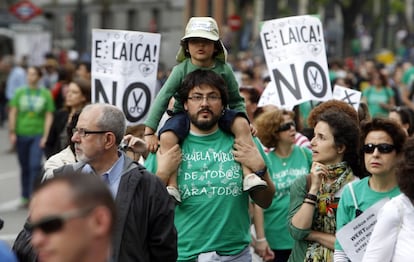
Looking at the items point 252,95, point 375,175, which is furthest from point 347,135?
point 252,95

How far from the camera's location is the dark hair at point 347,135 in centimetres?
698

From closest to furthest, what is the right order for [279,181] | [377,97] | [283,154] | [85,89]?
[279,181]
[283,154]
[85,89]
[377,97]

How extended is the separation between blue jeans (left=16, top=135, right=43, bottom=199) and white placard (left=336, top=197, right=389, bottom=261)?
9867 millimetres

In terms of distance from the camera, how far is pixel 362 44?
54.2 meters

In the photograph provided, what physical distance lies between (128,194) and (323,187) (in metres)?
1.50

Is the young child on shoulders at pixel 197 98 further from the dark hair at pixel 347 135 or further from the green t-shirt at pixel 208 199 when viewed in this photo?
the dark hair at pixel 347 135

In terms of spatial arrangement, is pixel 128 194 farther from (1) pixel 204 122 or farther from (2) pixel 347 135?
(2) pixel 347 135

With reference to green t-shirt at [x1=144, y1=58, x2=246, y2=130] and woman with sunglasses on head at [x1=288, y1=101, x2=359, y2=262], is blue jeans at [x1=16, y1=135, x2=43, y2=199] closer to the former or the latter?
green t-shirt at [x1=144, y1=58, x2=246, y2=130]

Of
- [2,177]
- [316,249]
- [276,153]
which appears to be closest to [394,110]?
[276,153]

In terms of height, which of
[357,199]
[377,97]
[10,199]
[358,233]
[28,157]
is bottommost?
[10,199]

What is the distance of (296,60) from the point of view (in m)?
9.90

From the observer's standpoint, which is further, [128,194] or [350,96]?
[350,96]

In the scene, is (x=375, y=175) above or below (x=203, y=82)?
below

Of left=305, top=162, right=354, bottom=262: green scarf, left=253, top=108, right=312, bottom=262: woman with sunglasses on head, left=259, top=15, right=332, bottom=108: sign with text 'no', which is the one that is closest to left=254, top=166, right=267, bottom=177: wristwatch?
left=305, top=162, right=354, bottom=262: green scarf
